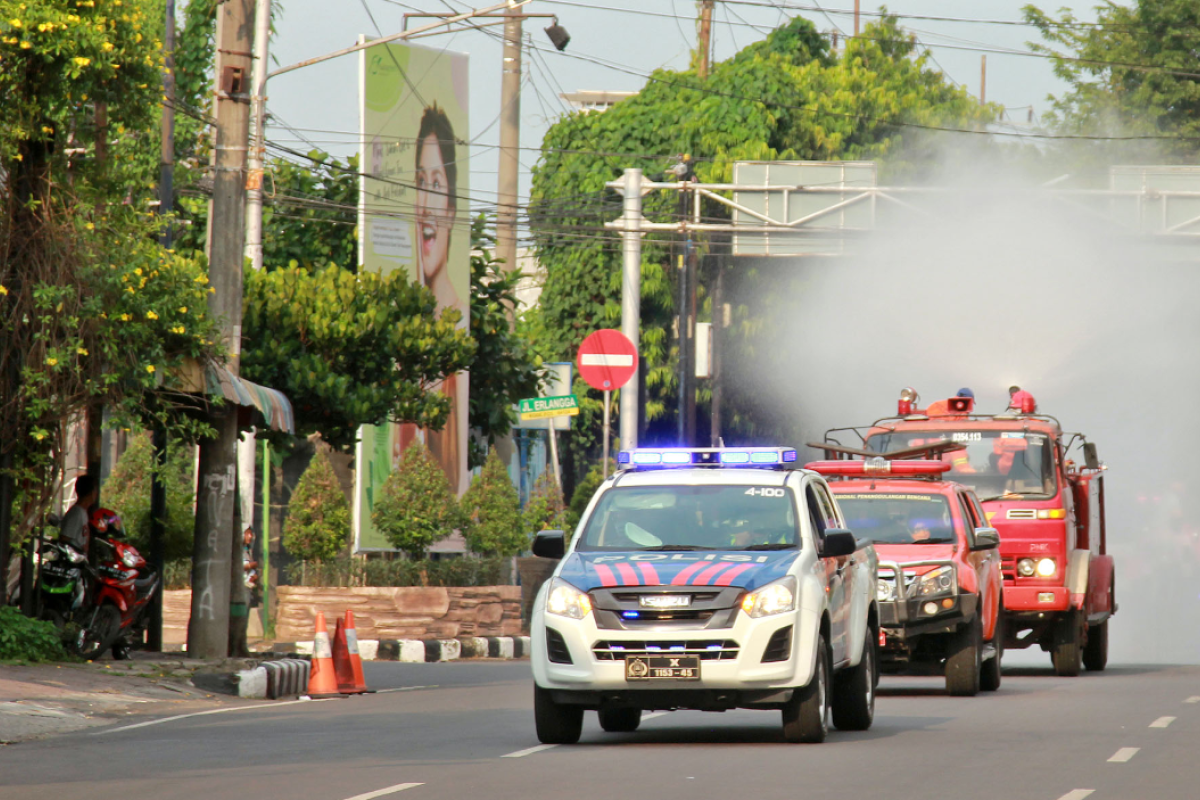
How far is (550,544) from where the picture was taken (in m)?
13.0

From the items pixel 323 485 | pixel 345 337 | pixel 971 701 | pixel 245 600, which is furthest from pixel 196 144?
pixel 971 701

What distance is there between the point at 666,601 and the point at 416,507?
15.8 metres

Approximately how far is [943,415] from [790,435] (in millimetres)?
30861

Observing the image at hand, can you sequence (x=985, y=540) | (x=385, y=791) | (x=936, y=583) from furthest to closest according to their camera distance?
1. (x=985, y=540)
2. (x=936, y=583)
3. (x=385, y=791)

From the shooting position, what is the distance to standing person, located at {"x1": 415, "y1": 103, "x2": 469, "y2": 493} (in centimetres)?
3045

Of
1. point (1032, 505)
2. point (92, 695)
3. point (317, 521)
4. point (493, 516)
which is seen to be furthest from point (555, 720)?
point (493, 516)

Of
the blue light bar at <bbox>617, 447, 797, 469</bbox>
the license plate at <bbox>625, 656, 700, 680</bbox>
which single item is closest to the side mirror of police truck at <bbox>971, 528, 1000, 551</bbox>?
the blue light bar at <bbox>617, 447, 797, 469</bbox>

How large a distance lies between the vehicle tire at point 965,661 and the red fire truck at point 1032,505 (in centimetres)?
286

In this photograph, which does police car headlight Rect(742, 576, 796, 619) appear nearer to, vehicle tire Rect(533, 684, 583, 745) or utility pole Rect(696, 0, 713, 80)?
vehicle tire Rect(533, 684, 583, 745)

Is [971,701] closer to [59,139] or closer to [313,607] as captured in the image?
[59,139]

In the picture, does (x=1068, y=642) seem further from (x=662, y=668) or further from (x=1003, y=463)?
(x=662, y=668)

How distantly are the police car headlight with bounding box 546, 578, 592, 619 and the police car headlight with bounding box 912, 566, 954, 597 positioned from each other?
5.84 metres

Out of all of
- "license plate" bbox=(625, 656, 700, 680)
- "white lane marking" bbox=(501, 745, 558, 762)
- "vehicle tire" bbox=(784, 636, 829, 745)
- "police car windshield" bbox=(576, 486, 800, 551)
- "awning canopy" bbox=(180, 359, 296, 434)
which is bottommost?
"white lane marking" bbox=(501, 745, 558, 762)

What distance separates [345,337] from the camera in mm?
24719
